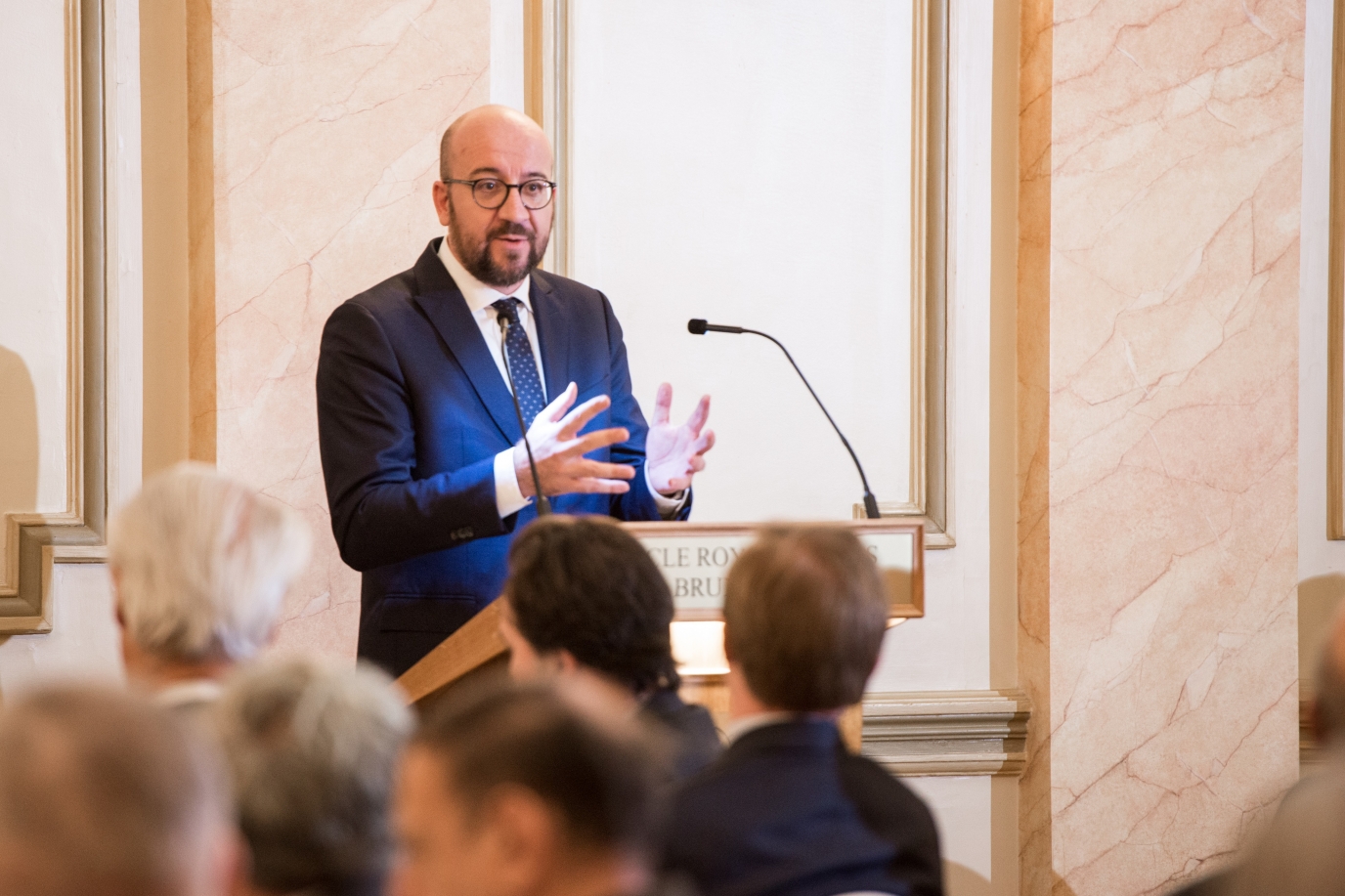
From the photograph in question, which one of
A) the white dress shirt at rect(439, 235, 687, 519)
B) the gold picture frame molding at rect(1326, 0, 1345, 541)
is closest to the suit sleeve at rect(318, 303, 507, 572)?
the white dress shirt at rect(439, 235, 687, 519)

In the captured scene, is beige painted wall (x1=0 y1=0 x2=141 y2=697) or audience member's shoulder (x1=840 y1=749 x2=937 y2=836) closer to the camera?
audience member's shoulder (x1=840 y1=749 x2=937 y2=836)

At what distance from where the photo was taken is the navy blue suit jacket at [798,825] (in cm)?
171

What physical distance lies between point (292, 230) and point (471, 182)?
0.86 meters

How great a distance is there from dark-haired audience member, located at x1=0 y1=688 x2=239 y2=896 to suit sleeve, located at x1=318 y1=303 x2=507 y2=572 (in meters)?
2.06

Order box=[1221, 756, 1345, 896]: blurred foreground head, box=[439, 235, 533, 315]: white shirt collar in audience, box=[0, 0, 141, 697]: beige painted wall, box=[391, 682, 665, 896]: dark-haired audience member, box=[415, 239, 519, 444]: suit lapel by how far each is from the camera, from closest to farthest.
Answer: box=[1221, 756, 1345, 896]: blurred foreground head, box=[391, 682, 665, 896]: dark-haired audience member, box=[415, 239, 519, 444]: suit lapel, box=[439, 235, 533, 315]: white shirt collar in audience, box=[0, 0, 141, 697]: beige painted wall

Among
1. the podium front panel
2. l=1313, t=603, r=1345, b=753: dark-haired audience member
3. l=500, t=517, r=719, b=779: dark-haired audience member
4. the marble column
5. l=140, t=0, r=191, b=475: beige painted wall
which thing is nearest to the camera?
l=1313, t=603, r=1345, b=753: dark-haired audience member

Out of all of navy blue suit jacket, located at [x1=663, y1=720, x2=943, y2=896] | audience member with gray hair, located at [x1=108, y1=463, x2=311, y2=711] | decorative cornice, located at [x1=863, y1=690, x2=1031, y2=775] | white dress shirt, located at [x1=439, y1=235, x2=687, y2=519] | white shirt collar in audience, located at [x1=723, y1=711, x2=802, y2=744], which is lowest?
decorative cornice, located at [x1=863, y1=690, x2=1031, y2=775]

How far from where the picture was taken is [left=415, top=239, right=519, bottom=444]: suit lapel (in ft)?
11.3

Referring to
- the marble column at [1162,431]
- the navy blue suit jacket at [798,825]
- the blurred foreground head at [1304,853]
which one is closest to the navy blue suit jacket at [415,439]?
the navy blue suit jacket at [798,825]

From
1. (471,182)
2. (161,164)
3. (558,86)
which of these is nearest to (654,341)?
(558,86)

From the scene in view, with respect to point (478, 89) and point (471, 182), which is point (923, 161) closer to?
point (478, 89)

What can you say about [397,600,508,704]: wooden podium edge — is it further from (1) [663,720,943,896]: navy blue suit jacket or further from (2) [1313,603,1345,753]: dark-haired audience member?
(2) [1313,603,1345,753]: dark-haired audience member

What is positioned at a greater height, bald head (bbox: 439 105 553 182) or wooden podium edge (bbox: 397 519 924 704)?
bald head (bbox: 439 105 553 182)

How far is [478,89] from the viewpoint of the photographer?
4246 mm
